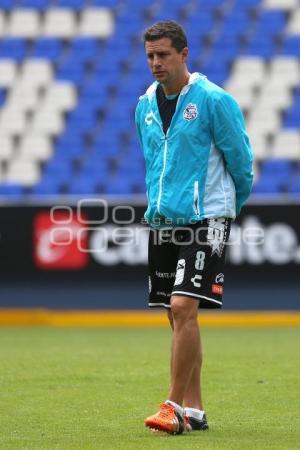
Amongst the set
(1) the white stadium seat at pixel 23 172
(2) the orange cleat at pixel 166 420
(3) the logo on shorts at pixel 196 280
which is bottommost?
(2) the orange cleat at pixel 166 420

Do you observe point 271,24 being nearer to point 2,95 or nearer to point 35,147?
point 2,95

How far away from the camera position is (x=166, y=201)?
→ 261 inches

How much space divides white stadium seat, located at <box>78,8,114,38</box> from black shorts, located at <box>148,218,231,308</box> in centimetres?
1486

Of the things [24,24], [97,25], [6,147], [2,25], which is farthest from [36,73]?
[6,147]

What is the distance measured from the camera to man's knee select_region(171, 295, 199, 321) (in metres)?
6.52

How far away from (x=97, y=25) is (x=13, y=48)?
1.61 m

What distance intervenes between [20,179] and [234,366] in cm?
900

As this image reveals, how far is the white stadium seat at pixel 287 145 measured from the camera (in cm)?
1875

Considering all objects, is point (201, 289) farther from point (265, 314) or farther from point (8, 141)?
point (8, 141)

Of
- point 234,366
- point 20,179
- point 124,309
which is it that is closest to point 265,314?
point 124,309

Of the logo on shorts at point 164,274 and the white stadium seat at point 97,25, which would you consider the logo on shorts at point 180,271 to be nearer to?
the logo on shorts at point 164,274

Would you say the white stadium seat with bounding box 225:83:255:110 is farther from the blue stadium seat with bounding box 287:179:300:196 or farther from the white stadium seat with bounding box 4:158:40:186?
the white stadium seat with bounding box 4:158:40:186

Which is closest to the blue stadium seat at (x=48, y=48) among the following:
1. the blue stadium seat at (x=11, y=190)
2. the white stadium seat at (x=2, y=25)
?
the white stadium seat at (x=2, y=25)

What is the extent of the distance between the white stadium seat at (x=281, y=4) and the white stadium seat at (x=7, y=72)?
187 inches
